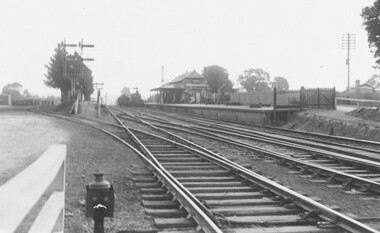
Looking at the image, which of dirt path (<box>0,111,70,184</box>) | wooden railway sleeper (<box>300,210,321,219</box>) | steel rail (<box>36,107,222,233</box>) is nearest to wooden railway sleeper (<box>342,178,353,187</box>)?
wooden railway sleeper (<box>300,210,321,219</box>)

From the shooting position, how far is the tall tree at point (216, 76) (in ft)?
339

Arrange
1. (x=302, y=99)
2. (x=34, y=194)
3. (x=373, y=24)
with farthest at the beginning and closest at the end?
(x=373, y=24) < (x=302, y=99) < (x=34, y=194)

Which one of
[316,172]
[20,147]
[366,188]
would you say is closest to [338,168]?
[316,172]

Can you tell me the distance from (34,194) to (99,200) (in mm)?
2539

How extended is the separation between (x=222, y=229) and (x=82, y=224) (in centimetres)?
167

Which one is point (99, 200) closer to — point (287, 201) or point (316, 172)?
point (287, 201)

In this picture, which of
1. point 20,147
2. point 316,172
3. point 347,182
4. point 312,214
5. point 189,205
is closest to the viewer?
point 312,214

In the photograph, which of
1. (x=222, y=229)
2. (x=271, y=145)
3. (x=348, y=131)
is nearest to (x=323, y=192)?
(x=222, y=229)

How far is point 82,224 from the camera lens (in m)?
5.39

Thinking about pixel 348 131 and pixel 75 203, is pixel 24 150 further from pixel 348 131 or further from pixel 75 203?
pixel 348 131

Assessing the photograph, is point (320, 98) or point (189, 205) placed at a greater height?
point (320, 98)

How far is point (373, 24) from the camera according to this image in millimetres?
36062

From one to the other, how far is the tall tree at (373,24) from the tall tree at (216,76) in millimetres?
65817

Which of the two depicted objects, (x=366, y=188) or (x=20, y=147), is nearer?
(x=366, y=188)
